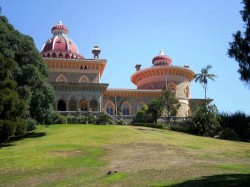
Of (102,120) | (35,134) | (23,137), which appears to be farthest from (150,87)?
(23,137)

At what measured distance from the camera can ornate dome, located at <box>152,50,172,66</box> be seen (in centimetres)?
6806

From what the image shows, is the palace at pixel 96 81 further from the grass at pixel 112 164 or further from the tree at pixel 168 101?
the grass at pixel 112 164

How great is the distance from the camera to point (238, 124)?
49.9 meters

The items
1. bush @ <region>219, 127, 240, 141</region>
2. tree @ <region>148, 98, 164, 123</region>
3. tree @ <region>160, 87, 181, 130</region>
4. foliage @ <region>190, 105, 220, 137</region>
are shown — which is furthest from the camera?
tree @ <region>148, 98, 164, 123</region>

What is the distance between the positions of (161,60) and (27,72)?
3709 centimetres

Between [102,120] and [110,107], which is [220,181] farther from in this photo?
[110,107]

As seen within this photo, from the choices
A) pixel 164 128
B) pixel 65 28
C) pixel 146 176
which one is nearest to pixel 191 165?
pixel 146 176

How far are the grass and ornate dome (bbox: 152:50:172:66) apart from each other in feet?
124

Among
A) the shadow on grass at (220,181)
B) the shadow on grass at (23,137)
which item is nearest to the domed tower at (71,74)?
the shadow on grass at (23,137)

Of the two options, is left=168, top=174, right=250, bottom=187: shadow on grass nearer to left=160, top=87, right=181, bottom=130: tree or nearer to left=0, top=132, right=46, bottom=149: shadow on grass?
left=0, top=132, right=46, bottom=149: shadow on grass

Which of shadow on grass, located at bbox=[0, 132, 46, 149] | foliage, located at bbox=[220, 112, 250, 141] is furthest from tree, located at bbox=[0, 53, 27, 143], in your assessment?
foliage, located at bbox=[220, 112, 250, 141]

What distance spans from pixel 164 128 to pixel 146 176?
31.1 metres

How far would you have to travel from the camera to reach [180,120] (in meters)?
51.8

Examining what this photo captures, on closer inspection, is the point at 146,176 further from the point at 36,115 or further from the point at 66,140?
the point at 36,115
